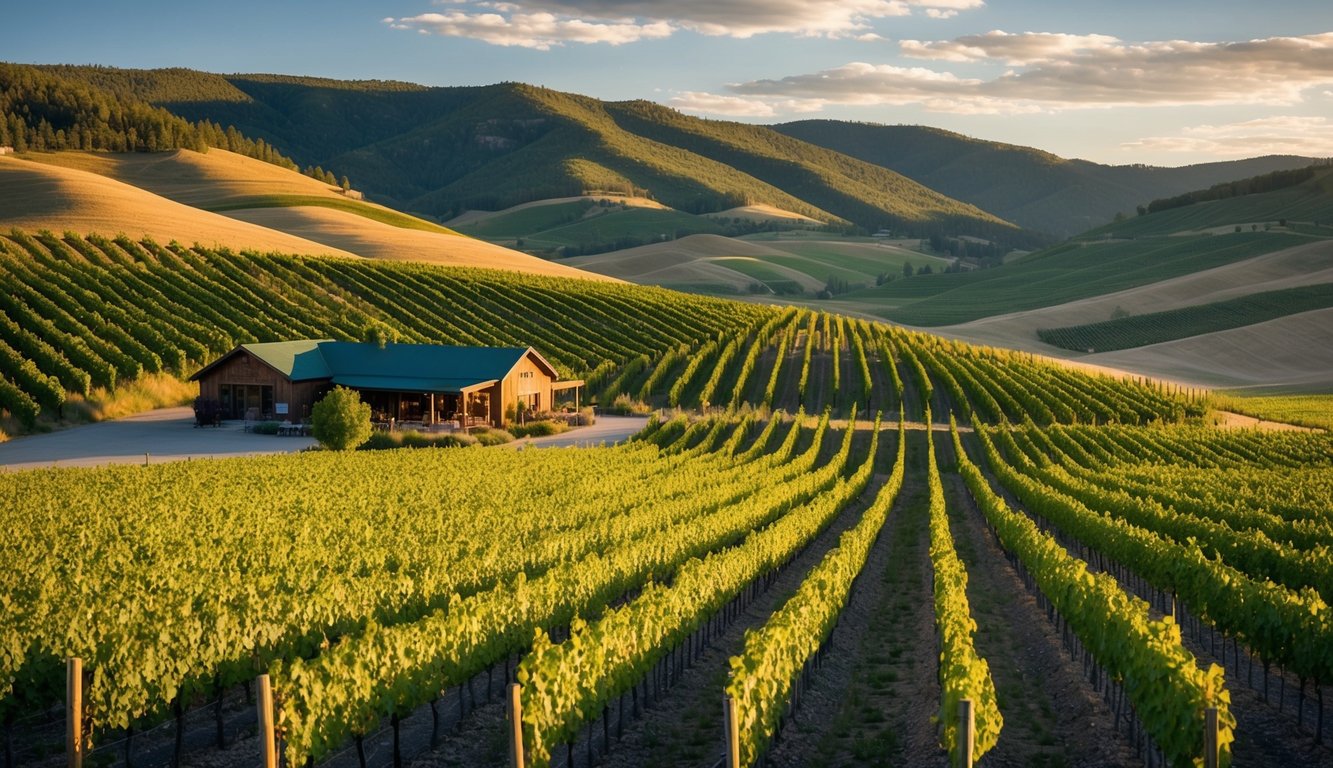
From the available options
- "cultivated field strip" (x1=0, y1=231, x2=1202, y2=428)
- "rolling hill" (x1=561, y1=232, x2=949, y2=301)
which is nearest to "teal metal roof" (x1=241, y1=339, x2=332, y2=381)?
"cultivated field strip" (x1=0, y1=231, x2=1202, y2=428)

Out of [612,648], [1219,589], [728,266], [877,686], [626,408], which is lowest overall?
[626,408]

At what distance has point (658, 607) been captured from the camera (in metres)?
15.9

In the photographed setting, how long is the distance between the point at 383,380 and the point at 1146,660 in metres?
44.4

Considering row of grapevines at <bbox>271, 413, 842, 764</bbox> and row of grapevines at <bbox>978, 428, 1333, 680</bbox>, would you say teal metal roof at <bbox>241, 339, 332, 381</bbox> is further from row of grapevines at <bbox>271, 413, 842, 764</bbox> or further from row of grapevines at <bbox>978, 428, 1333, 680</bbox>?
row of grapevines at <bbox>978, 428, 1333, 680</bbox>

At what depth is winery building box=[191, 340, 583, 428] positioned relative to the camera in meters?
51.8

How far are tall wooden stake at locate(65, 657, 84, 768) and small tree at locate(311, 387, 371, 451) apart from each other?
1196 inches

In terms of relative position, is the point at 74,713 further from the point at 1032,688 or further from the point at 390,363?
the point at 390,363

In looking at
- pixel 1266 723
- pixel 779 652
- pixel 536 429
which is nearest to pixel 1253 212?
pixel 536 429

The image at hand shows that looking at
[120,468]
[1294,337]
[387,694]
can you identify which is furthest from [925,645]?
[1294,337]

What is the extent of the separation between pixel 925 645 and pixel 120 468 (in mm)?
24182

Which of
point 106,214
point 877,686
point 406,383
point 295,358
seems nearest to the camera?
point 877,686

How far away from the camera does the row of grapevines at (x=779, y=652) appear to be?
41.3 feet

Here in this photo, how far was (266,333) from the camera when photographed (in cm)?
6141

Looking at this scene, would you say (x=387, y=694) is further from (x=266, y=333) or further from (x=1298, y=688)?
(x=266, y=333)
